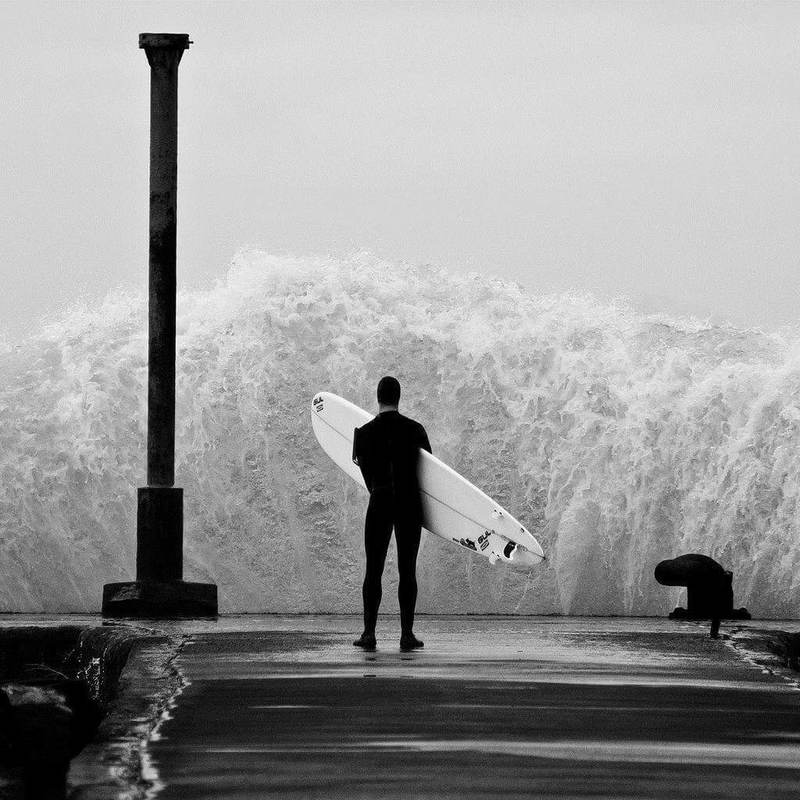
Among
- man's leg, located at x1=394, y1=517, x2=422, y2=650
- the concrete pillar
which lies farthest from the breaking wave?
man's leg, located at x1=394, y1=517, x2=422, y2=650

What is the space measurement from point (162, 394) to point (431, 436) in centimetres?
794

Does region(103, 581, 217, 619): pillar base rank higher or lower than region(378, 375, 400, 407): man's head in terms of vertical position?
lower

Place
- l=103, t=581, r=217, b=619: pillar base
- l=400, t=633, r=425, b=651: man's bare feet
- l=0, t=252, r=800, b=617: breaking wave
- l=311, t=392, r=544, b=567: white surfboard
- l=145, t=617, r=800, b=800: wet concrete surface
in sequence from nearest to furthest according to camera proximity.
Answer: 1. l=145, t=617, r=800, b=800: wet concrete surface
2. l=400, t=633, r=425, b=651: man's bare feet
3. l=311, t=392, r=544, b=567: white surfboard
4. l=103, t=581, r=217, b=619: pillar base
5. l=0, t=252, r=800, b=617: breaking wave

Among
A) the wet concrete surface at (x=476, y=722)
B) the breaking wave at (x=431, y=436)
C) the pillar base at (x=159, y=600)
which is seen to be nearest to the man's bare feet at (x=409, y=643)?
the wet concrete surface at (x=476, y=722)

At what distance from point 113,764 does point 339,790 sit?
2.51ft

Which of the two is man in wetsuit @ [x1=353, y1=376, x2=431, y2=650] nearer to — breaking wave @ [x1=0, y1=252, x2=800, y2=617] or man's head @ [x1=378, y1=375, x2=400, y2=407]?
man's head @ [x1=378, y1=375, x2=400, y2=407]

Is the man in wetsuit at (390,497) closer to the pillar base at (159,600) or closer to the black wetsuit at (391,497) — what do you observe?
the black wetsuit at (391,497)

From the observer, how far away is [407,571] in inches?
437

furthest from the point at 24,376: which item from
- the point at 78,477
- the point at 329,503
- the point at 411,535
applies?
the point at 411,535

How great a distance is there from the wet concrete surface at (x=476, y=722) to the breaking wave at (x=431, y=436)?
303 inches

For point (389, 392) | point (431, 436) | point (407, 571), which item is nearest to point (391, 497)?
point (407, 571)

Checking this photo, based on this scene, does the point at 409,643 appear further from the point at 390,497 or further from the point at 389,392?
the point at 389,392

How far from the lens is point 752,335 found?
23.8 metres

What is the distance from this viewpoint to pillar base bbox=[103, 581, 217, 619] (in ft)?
45.8
